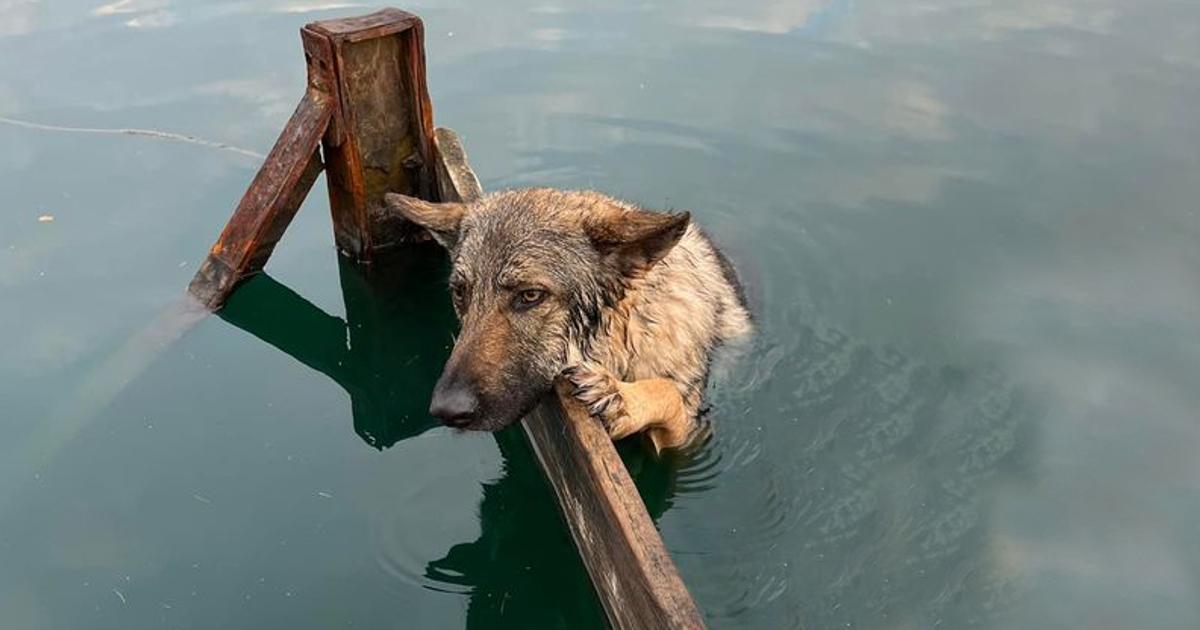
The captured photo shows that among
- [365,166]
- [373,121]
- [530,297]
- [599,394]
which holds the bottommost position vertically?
[599,394]

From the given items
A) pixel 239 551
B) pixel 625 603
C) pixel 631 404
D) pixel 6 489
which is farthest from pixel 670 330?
pixel 6 489

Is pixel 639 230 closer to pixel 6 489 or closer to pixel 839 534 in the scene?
pixel 839 534

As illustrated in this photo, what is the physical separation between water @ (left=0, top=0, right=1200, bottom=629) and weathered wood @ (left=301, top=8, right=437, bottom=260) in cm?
47

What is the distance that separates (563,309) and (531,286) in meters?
0.20

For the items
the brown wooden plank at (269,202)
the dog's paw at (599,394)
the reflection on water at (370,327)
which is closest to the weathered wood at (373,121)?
the brown wooden plank at (269,202)

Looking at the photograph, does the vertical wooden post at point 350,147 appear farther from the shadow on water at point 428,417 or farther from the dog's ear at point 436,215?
the dog's ear at point 436,215

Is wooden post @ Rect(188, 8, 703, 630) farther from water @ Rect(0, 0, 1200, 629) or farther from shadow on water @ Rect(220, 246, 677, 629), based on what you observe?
water @ Rect(0, 0, 1200, 629)

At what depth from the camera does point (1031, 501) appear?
5.45 metres

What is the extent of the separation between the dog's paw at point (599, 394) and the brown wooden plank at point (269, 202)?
8.48 ft

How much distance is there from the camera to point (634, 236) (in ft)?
14.8

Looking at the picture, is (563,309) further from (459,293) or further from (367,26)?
(367,26)

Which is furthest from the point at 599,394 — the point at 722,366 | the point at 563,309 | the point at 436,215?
the point at 722,366

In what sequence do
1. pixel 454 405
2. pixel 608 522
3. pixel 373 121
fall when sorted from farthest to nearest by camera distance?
pixel 373 121, pixel 454 405, pixel 608 522

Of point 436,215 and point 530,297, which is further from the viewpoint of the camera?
point 436,215
